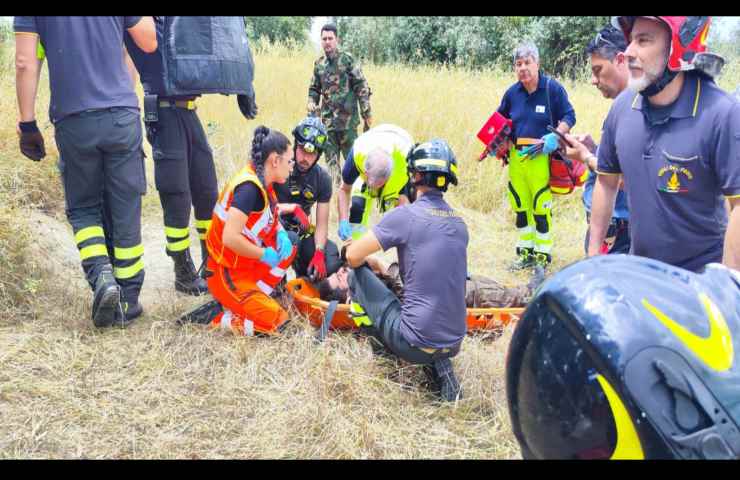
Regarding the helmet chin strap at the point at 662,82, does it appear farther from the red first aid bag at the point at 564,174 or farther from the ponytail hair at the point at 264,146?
the red first aid bag at the point at 564,174

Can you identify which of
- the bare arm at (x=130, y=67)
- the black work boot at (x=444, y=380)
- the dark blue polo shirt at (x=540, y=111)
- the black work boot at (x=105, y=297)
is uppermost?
the bare arm at (x=130, y=67)

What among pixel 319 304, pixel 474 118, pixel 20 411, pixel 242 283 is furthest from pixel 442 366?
pixel 474 118

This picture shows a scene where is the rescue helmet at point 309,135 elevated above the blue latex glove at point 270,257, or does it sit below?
above

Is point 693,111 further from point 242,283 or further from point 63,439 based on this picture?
point 63,439

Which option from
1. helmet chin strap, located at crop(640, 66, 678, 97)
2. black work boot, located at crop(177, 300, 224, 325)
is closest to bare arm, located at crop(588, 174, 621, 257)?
helmet chin strap, located at crop(640, 66, 678, 97)

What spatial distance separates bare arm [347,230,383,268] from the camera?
3.20 m

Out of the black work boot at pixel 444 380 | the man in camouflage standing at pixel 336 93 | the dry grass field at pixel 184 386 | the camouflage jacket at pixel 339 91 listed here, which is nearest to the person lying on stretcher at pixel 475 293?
the dry grass field at pixel 184 386

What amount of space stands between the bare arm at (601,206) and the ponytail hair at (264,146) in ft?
5.78

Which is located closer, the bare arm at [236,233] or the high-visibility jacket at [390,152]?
the bare arm at [236,233]

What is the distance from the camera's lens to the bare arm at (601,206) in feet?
9.65

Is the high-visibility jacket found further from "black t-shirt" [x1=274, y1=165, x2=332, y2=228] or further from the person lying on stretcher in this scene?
the person lying on stretcher

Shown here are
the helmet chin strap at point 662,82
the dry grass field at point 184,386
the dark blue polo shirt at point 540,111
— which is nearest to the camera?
the helmet chin strap at point 662,82

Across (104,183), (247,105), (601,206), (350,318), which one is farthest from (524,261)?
(104,183)

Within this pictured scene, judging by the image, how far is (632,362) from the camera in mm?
1272
